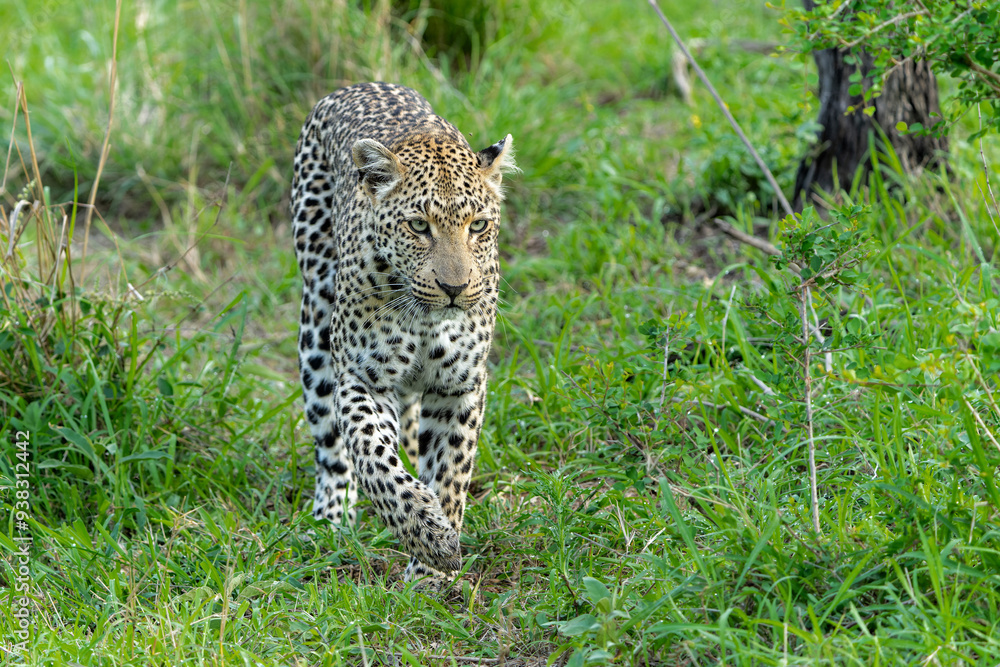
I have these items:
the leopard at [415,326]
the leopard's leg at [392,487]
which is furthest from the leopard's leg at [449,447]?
the leopard's leg at [392,487]

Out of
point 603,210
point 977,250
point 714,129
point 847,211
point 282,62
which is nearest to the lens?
point 847,211

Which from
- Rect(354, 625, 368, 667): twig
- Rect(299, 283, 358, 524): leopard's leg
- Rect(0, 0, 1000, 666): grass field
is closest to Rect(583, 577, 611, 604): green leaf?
Rect(0, 0, 1000, 666): grass field

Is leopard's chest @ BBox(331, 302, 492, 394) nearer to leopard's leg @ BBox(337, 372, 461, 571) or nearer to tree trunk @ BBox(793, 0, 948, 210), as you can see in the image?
leopard's leg @ BBox(337, 372, 461, 571)

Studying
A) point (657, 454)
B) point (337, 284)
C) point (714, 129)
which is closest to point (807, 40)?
point (657, 454)

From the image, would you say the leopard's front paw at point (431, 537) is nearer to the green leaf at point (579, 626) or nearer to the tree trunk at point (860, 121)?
the green leaf at point (579, 626)

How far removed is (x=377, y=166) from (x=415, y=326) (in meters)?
0.78

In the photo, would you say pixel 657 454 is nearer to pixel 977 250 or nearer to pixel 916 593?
pixel 916 593

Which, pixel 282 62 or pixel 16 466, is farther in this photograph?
pixel 282 62

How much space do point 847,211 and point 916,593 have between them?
4.66 ft

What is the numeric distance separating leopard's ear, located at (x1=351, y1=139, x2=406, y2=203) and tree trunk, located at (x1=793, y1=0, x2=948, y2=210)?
315cm

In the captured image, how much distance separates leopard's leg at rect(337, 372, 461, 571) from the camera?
4.34 metres

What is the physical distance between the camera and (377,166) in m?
4.80

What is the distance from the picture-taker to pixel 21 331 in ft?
16.9

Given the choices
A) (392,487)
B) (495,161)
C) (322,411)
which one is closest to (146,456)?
(322,411)
